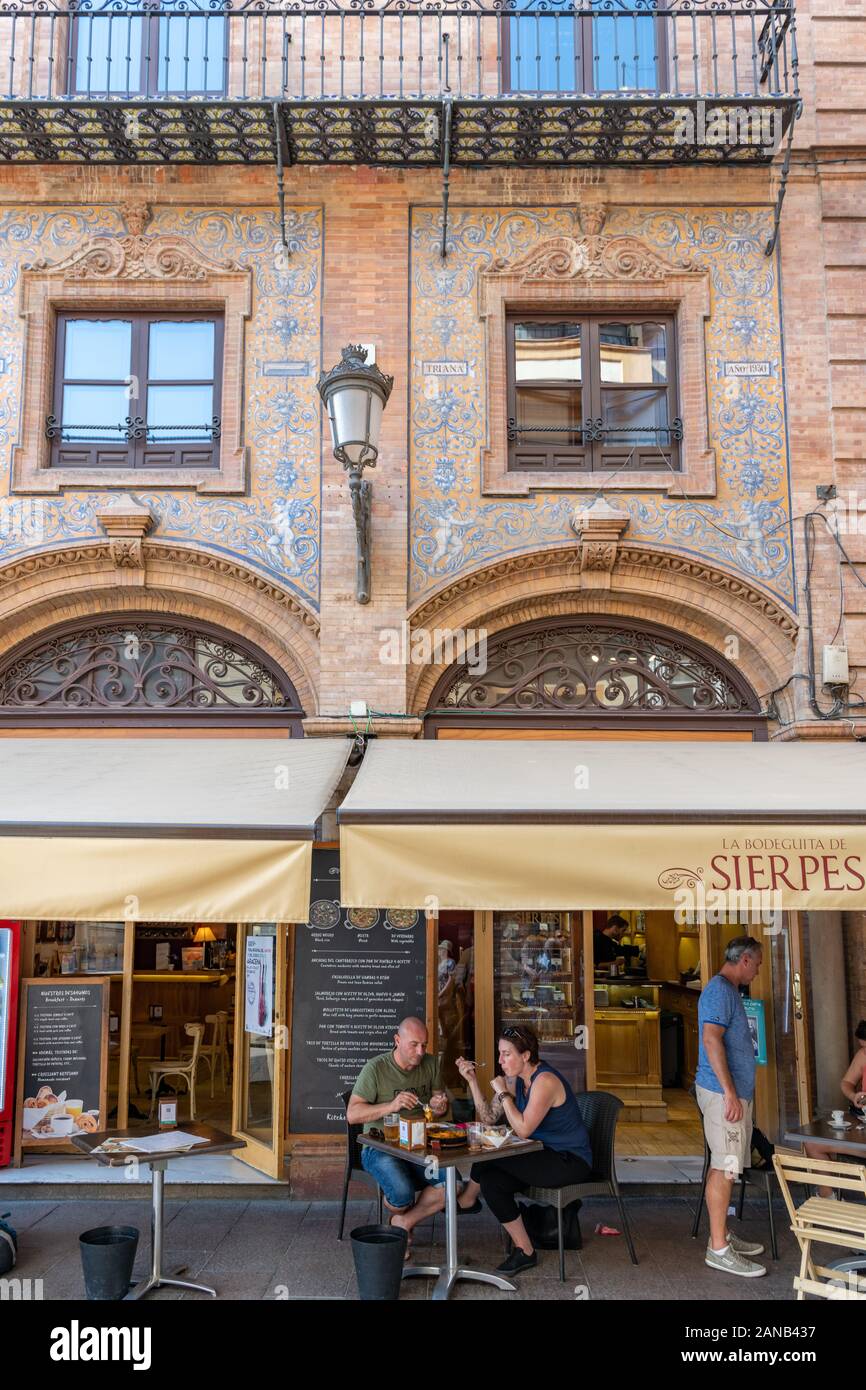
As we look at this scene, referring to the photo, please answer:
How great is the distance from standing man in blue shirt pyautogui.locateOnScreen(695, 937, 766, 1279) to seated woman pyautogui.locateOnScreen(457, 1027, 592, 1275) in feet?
2.43

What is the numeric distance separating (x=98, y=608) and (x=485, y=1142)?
5.11 meters

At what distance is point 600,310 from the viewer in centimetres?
900

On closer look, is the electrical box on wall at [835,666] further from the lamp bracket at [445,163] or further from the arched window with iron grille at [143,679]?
the lamp bracket at [445,163]

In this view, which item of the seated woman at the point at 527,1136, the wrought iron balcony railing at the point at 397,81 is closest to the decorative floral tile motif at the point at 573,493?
the wrought iron balcony railing at the point at 397,81

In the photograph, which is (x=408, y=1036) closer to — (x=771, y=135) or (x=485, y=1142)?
(x=485, y=1142)

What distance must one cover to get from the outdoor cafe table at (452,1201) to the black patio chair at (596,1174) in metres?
0.31

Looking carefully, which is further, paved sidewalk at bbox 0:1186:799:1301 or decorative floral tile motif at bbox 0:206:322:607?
decorative floral tile motif at bbox 0:206:322:607

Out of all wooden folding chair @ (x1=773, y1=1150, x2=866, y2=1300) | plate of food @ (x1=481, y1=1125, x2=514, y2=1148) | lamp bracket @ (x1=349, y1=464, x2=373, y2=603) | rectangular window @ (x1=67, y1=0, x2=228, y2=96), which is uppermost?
rectangular window @ (x1=67, y1=0, x2=228, y2=96)

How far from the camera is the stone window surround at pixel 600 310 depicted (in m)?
8.56

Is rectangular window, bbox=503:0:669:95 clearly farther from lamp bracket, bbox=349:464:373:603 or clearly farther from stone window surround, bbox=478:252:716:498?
lamp bracket, bbox=349:464:373:603

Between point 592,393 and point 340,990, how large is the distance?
509 centimetres

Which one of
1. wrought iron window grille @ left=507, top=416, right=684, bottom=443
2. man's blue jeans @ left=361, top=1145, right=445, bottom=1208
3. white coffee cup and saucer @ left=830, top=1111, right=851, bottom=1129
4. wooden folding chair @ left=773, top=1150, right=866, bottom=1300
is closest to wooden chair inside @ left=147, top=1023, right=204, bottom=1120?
man's blue jeans @ left=361, top=1145, right=445, bottom=1208

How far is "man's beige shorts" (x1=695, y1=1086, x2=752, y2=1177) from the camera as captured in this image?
20.4ft
